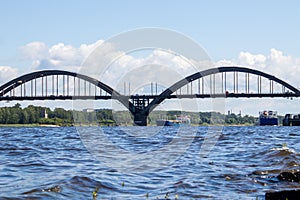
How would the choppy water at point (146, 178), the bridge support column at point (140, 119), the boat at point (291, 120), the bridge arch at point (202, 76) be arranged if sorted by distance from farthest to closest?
1. the boat at point (291, 120)
2. the bridge support column at point (140, 119)
3. the bridge arch at point (202, 76)
4. the choppy water at point (146, 178)

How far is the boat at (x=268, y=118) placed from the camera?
13438 centimetres

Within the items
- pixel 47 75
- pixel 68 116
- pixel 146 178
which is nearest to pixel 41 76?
pixel 47 75

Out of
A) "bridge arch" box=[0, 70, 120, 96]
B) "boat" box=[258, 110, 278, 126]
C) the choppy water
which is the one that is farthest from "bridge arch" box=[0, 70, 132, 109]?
the choppy water

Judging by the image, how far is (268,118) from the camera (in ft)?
447

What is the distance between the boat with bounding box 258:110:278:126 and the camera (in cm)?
13438

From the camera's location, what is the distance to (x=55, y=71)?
117562 mm

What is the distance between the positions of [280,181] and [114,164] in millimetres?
5716

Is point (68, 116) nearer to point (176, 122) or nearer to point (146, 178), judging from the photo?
point (176, 122)

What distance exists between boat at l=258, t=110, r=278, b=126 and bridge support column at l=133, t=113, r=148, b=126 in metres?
33.9

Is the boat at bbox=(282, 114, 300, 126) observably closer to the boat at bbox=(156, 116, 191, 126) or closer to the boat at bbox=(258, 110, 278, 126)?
the boat at bbox=(258, 110, 278, 126)

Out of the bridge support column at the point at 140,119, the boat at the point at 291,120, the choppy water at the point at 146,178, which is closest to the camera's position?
the choppy water at the point at 146,178

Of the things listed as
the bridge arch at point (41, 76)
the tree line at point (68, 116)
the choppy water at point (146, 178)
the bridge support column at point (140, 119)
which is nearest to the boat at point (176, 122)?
the tree line at point (68, 116)

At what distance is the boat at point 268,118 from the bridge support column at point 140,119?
33880mm

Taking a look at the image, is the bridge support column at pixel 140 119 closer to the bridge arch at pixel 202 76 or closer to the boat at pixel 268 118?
the bridge arch at pixel 202 76
